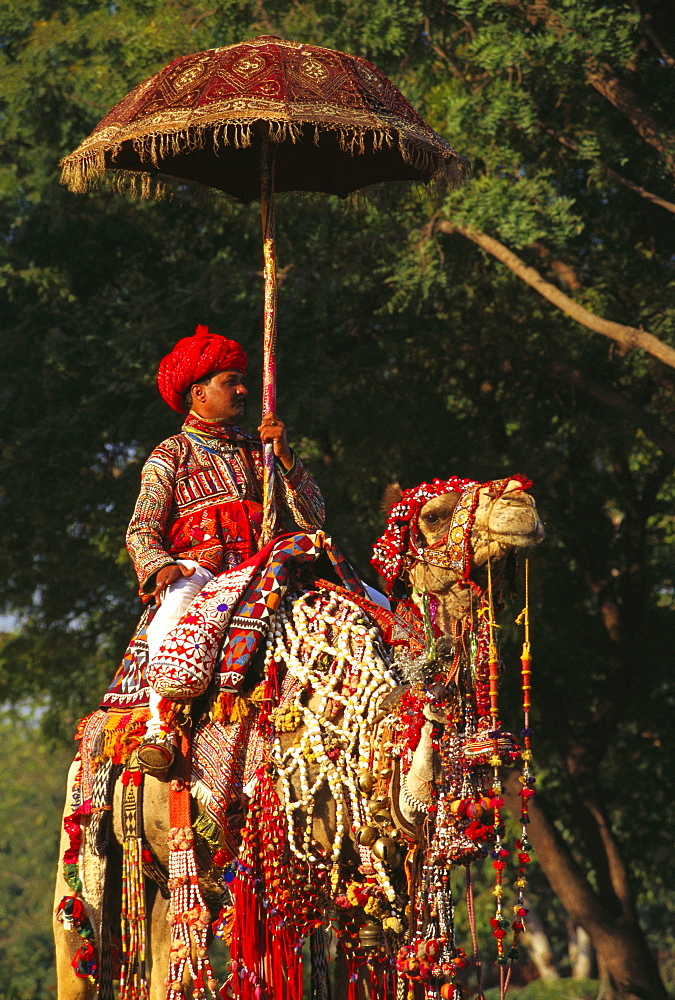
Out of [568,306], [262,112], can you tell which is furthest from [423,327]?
[262,112]

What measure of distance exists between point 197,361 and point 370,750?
2.06 metres

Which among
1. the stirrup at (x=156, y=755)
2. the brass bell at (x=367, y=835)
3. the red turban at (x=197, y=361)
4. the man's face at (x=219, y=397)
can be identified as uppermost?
the red turban at (x=197, y=361)

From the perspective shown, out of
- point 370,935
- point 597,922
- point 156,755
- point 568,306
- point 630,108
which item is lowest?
point 370,935

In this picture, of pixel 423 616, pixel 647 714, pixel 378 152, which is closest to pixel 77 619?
pixel 647 714

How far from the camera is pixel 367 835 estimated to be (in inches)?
216

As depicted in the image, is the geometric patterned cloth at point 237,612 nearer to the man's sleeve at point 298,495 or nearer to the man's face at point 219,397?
the man's sleeve at point 298,495

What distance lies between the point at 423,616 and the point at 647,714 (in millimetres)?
10600

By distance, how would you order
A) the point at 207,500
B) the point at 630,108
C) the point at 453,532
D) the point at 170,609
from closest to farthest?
1. the point at 453,532
2. the point at 170,609
3. the point at 207,500
4. the point at 630,108

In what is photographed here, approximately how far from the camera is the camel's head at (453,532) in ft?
18.6

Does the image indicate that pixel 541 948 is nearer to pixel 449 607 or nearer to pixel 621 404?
pixel 621 404

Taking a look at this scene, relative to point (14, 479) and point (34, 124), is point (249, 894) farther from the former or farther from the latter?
point (34, 124)

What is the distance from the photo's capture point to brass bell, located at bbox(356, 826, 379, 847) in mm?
5480

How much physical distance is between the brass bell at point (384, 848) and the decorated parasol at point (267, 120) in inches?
62.9

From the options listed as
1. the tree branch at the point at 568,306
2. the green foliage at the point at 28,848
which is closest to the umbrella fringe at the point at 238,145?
the tree branch at the point at 568,306
